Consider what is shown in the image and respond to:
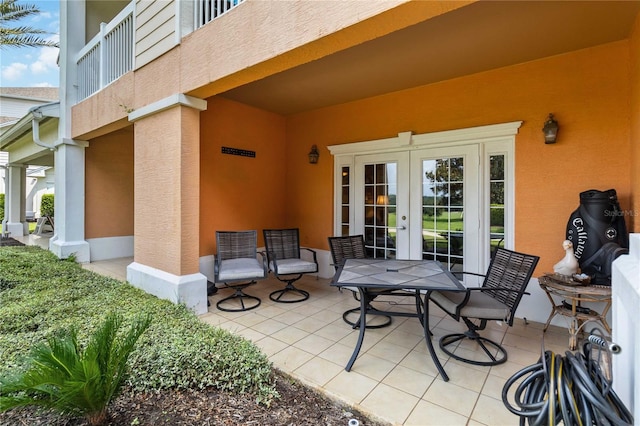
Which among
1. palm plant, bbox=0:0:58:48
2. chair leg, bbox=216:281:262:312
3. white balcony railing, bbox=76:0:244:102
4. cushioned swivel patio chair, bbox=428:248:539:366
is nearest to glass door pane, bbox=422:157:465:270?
cushioned swivel patio chair, bbox=428:248:539:366

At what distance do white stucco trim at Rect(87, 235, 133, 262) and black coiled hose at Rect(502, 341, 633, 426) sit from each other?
779cm

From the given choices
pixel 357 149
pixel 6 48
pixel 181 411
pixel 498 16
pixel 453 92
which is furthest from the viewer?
pixel 6 48

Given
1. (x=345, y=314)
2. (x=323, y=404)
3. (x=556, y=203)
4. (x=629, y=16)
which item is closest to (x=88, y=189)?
(x=345, y=314)

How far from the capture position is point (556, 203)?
3.58m

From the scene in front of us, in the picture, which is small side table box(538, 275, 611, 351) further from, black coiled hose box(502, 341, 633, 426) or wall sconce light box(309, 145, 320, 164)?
wall sconce light box(309, 145, 320, 164)

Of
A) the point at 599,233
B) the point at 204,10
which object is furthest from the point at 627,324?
the point at 204,10

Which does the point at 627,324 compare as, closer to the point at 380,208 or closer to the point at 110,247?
the point at 380,208

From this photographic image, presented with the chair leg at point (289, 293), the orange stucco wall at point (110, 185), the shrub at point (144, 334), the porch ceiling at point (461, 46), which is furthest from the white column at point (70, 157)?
the chair leg at point (289, 293)

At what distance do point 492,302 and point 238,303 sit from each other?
3.07 metres

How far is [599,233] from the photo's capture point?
2998mm

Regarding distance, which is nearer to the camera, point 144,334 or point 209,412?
point 209,412

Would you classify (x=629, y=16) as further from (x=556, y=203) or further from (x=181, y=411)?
(x=181, y=411)

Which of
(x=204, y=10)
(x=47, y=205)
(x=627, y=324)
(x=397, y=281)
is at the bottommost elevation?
(x=397, y=281)

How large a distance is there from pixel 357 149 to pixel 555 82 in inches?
106
